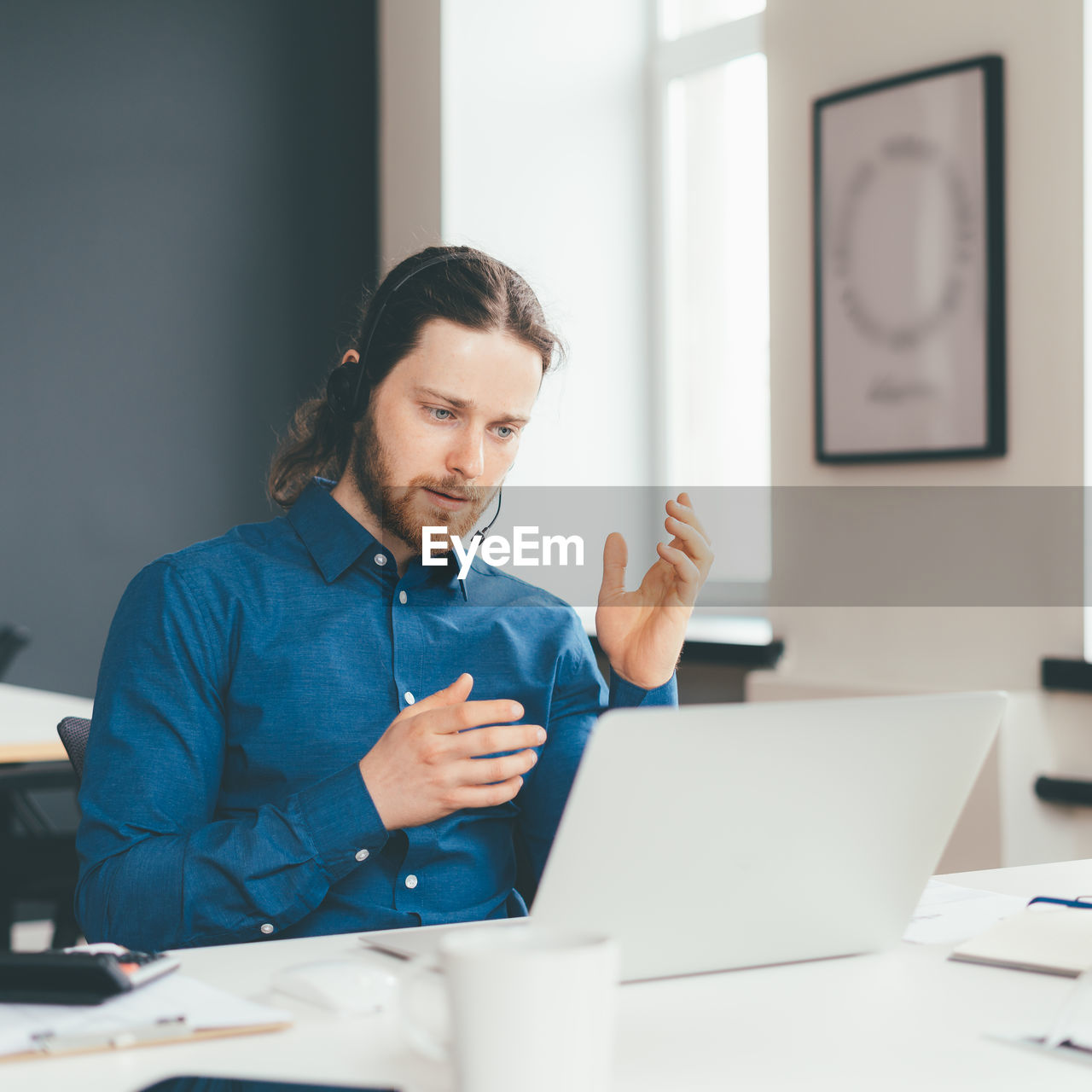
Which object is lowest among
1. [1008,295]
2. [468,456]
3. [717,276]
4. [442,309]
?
[468,456]

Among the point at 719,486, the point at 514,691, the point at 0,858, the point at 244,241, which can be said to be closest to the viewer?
the point at 514,691

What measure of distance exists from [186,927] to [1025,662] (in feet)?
6.10

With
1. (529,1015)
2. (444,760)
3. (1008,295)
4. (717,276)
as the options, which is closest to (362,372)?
(444,760)

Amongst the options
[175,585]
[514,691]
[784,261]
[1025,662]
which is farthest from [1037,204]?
[175,585]

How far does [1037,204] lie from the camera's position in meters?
2.53

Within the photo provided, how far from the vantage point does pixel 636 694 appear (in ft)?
4.63

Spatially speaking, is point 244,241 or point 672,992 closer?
point 672,992

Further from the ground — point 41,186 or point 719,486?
point 41,186

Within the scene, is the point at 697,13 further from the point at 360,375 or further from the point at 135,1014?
the point at 135,1014

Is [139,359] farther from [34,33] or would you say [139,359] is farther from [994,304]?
[994,304]

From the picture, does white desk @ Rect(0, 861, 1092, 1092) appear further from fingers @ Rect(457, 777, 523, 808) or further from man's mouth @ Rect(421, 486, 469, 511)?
man's mouth @ Rect(421, 486, 469, 511)

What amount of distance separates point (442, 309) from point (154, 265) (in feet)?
8.86

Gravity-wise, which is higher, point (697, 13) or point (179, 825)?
point (697, 13)

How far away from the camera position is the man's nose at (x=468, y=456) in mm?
1390
